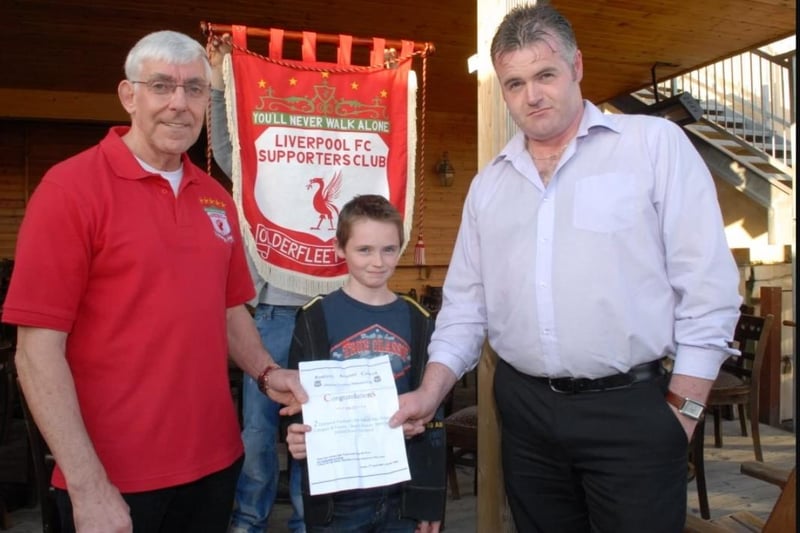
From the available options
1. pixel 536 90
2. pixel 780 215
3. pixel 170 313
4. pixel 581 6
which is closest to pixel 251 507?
pixel 170 313

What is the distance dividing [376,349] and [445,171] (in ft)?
24.1

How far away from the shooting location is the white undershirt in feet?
5.13

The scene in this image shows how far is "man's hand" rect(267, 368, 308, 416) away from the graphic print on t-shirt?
7.5 inches

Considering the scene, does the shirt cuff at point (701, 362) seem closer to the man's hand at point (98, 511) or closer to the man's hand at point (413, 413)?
the man's hand at point (413, 413)

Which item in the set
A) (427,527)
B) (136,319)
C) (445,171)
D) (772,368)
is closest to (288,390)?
(136,319)

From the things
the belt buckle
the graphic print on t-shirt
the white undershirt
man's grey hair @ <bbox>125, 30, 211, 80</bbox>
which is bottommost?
the belt buckle

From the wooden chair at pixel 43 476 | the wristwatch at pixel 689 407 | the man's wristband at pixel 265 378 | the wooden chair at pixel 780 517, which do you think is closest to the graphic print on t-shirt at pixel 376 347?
the man's wristband at pixel 265 378

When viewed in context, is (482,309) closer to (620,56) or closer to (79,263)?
(79,263)

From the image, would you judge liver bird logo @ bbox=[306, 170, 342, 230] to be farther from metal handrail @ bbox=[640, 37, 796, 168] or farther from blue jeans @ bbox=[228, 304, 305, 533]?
metal handrail @ bbox=[640, 37, 796, 168]

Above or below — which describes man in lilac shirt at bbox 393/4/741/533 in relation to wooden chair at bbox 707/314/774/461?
above

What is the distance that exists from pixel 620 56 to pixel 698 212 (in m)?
5.81

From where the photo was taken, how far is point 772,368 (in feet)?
18.9

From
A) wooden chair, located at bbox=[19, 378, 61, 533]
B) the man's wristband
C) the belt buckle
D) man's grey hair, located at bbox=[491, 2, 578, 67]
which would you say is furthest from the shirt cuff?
wooden chair, located at bbox=[19, 378, 61, 533]

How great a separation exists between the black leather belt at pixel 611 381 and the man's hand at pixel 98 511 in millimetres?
979
